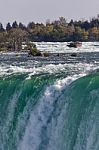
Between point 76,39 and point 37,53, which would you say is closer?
point 37,53

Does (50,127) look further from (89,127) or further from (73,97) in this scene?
(89,127)

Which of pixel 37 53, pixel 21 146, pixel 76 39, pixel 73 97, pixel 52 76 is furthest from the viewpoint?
pixel 76 39

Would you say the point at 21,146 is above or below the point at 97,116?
below

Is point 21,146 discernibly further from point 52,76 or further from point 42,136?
point 52,76

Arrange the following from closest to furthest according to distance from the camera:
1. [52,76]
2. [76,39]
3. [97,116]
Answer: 1. [97,116]
2. [52,76]
3. [76,39]

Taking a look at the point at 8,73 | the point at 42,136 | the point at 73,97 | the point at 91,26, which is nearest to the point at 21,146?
the point at 42,136

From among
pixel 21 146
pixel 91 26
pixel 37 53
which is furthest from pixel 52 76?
pixel 91 26
